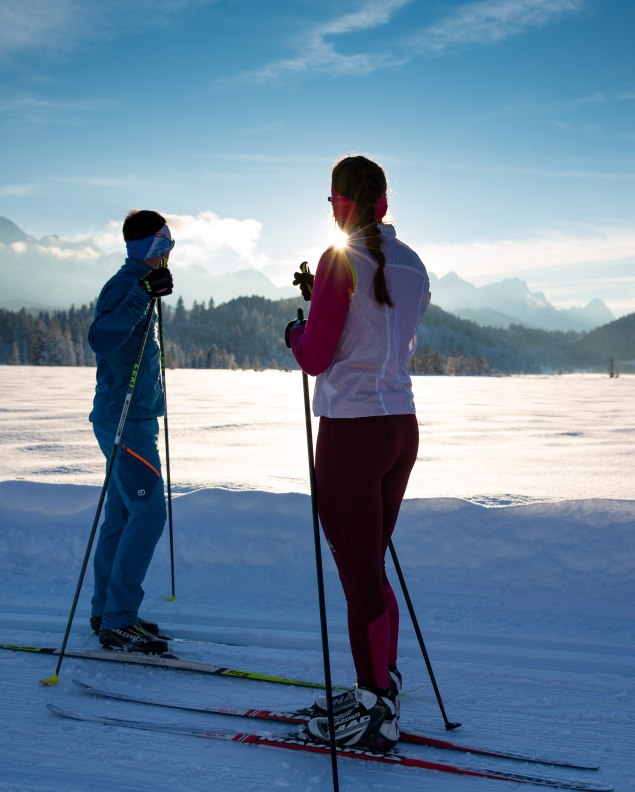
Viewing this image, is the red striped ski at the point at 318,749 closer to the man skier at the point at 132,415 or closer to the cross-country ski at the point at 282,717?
the cross-country ski at the point at 282,717

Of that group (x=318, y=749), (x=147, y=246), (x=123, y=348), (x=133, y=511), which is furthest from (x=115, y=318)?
(x=318, y=749)

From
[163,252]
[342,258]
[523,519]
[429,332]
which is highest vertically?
[429,332]

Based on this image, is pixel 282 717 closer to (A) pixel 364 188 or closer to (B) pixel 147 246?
(A) pixel 364 188

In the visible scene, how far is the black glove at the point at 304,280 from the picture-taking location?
8.74 feet

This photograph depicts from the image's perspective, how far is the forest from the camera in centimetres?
8812

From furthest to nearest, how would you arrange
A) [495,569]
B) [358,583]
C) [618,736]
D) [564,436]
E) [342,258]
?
[564,436], [495,569], [618,736], [358,583], [342,258]

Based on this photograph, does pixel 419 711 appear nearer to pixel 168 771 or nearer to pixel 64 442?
pixel 168 771

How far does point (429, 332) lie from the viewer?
189125mm

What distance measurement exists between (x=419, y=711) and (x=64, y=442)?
8.52 meters

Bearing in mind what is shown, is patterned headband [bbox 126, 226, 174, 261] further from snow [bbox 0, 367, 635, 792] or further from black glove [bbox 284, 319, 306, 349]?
snow [bbox 0, 367, 635, 792]

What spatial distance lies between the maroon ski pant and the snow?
0.49m

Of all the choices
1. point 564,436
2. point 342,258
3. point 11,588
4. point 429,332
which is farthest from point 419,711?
point 429,332

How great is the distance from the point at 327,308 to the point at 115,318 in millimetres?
1637

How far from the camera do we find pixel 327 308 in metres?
2.30
